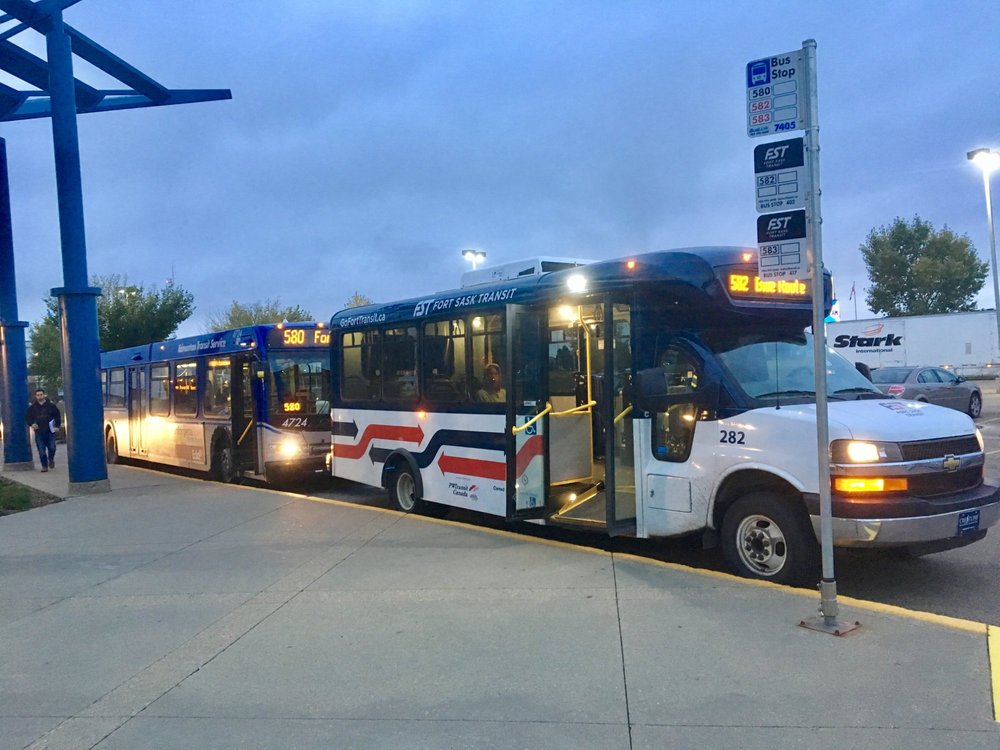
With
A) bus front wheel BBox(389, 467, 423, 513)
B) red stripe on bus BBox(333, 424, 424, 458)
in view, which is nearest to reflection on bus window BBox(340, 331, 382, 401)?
red stripe on bus BBox(333, 424, 424, 458)

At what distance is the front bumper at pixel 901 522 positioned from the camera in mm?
5445

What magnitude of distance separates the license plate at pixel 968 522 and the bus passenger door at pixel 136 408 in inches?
637

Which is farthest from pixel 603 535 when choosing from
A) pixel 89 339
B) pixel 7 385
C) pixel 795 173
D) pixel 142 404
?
pixel 7 385

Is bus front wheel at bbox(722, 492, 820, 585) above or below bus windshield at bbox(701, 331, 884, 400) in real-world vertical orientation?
below

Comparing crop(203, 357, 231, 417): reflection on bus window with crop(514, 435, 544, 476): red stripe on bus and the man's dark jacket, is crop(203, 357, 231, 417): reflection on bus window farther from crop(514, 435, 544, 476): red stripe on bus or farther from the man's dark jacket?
crop(514, 435, 544, 476): red stripe on bus

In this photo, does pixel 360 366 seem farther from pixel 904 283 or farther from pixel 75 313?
pixel 904 283

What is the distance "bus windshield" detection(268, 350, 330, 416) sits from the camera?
13.0m

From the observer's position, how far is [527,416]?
8.05 m

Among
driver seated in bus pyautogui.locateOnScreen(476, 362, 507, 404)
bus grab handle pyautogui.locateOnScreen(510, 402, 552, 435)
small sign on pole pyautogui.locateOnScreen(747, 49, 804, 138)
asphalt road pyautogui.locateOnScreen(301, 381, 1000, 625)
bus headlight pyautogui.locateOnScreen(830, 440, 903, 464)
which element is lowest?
asphalt road pyautogui.locateOnScreen(301, 381, 1000, 625)

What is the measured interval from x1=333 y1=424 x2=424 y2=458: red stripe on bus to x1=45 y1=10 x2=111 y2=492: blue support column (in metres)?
4.47

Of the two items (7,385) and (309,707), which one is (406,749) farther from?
(7,385)

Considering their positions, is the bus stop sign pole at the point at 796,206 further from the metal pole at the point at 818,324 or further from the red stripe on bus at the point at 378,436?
the red stripe on bus at the point at 378,436

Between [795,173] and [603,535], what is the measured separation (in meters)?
4.86

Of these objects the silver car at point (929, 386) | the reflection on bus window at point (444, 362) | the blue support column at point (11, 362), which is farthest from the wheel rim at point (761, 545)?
the blue support column at point (11, 362)
